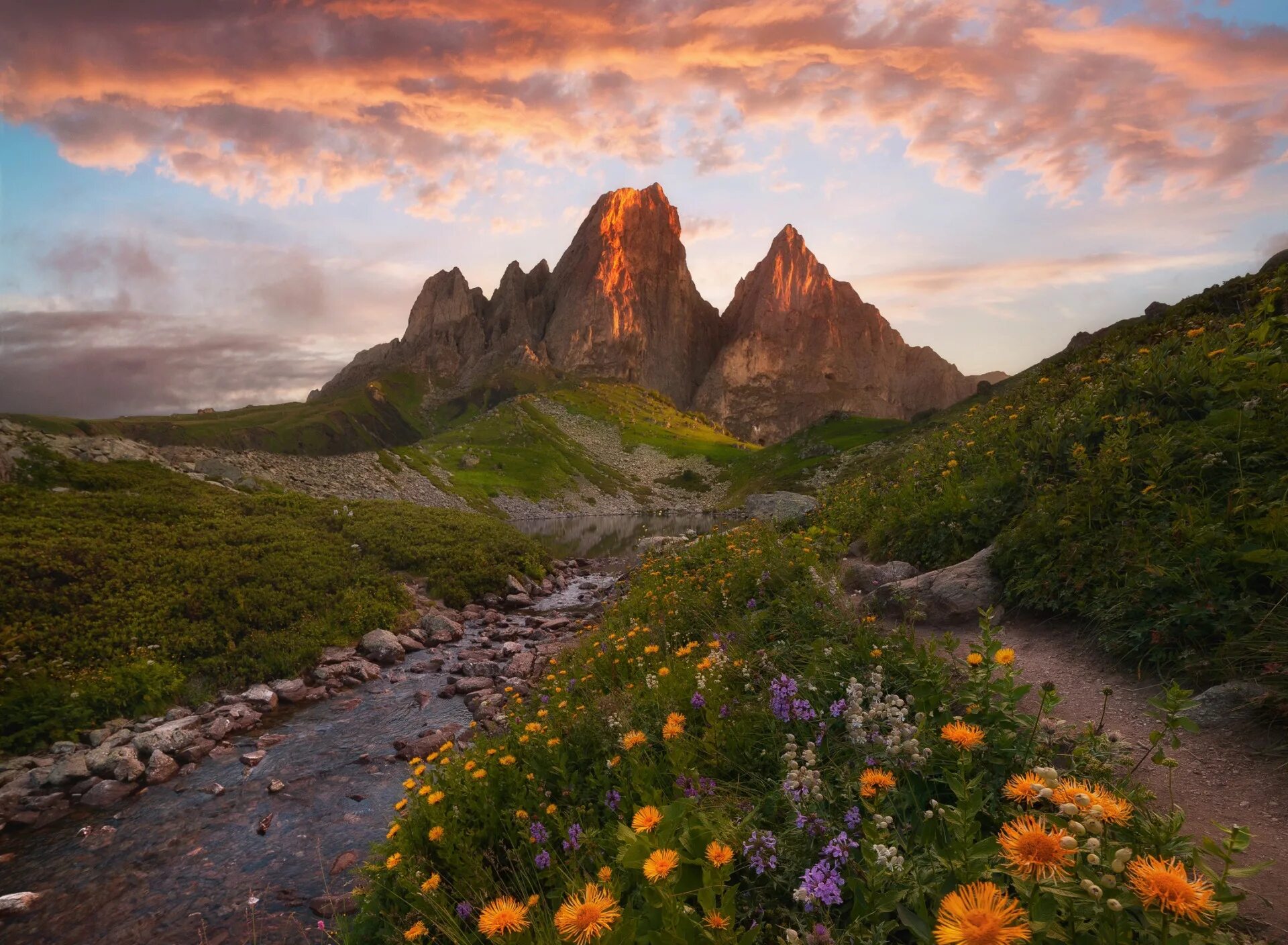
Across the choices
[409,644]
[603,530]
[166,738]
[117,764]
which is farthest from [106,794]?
[603,530]

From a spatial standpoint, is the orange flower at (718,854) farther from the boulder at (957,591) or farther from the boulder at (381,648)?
the boulder at (381,648)

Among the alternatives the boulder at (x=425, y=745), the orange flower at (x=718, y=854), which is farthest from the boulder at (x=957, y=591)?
the boulder at (x=425, y=745)

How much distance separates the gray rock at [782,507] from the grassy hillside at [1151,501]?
8.09 m

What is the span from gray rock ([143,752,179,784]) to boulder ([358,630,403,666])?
246 inches

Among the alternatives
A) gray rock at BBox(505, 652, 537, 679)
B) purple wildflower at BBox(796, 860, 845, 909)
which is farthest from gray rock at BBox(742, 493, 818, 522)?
purple wildflower at BBox(796, 860, 845, 909)

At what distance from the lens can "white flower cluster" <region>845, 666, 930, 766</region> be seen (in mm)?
3611

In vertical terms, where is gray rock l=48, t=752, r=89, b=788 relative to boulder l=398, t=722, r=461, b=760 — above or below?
below

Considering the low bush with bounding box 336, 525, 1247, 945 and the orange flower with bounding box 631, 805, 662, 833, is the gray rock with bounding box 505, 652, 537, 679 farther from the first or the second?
the orange flower with bounding box 631, 805, 662, 833

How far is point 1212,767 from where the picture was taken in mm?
4320

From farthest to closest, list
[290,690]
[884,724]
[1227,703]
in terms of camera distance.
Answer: [290,690] < [1227,703] < [884,724]

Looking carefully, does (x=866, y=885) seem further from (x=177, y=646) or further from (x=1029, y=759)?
(x=177, y=646)

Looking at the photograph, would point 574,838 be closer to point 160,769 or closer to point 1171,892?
point 1171,892

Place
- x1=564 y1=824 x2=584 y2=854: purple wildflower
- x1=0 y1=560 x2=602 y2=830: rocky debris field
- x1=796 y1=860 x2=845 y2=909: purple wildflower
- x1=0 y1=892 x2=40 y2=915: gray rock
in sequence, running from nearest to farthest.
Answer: x1=796 y1=860 x2=845 y2=909: purple wildflower → x1=564 y1=824 x2=584 y2=854: purple wildflower → x1=0 y1=892 x2=40 y2=915: gray rock → x1=0 y1=560 x2=602 y2=830: rocky debris field

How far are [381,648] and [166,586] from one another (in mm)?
6332
